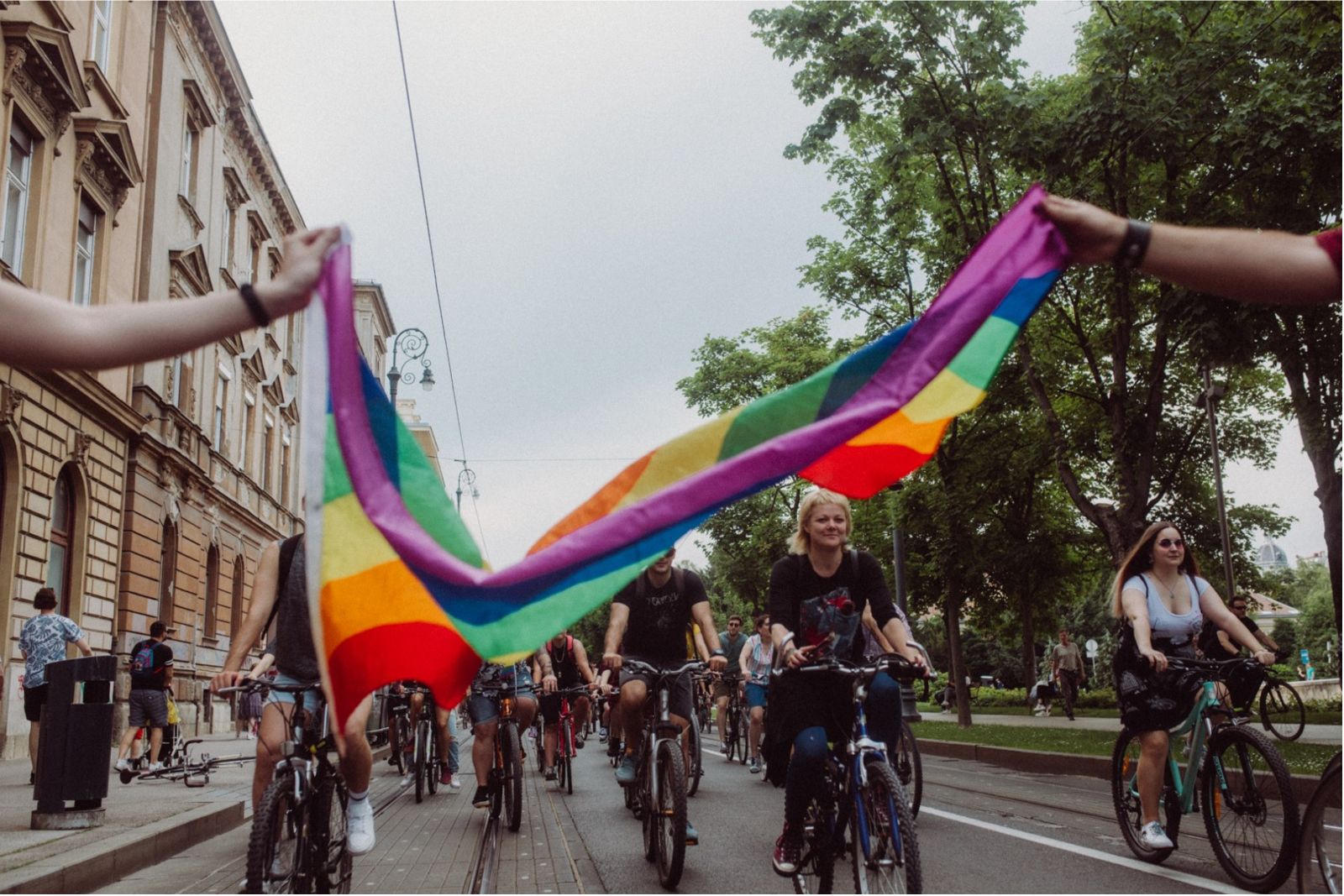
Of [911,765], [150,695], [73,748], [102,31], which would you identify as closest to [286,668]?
[73,748]

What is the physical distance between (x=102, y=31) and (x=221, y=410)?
1064 centimetres

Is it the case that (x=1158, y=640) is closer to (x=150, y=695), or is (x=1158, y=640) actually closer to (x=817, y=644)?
(x=817, y=644)

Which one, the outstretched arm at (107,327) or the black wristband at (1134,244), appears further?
the black wristband at (1134,244)

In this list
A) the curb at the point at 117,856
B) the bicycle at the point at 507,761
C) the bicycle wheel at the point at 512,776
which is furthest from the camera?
the bicycle wheel at the point at 512,776

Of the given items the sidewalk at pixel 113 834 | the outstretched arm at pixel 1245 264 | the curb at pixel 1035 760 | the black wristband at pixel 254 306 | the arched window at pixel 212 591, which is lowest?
the curb at pixel 1035 760

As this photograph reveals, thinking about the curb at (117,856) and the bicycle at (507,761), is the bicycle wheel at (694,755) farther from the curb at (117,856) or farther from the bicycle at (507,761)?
the curb at (117,856)

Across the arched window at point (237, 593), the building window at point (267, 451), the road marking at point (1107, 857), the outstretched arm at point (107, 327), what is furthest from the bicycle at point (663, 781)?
the building window at point (267, 451)

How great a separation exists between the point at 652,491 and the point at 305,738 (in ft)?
8.77

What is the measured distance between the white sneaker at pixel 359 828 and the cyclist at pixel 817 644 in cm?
170

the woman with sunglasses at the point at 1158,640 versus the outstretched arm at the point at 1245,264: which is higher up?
the outstretched arm at the point at 1245,264

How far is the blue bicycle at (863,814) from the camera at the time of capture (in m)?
4.34

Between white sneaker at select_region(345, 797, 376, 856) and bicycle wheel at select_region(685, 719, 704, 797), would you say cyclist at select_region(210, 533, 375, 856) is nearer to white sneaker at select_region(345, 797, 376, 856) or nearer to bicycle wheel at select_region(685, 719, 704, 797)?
white sneaker at select_region(345, 797, 376, 856)

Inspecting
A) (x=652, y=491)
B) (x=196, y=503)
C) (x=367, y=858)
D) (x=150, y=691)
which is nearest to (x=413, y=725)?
(x=150, y=691)

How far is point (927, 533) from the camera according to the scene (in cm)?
2430
